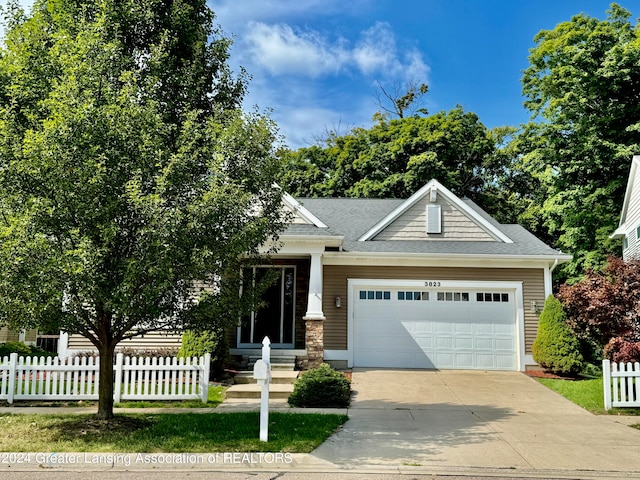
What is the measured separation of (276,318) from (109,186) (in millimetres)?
8623

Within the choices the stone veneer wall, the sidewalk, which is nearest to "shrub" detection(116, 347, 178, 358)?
the stone veneer wall

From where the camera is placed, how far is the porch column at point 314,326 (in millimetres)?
13188

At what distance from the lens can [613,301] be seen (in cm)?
1183

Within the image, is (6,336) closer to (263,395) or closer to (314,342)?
(314,342)

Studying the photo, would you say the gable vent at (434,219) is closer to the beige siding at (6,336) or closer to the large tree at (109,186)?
the large tree at (109,186)

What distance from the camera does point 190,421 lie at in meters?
8.60

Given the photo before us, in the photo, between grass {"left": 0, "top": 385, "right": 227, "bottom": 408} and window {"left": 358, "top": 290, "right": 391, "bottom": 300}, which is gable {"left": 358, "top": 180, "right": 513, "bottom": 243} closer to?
window {"left": 358, "top": 290, "right": 391, "bottom": 300}

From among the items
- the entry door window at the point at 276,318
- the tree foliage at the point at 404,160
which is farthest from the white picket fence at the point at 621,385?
the tree foliage at the point at 404,160

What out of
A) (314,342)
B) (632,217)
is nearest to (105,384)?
(314,342)

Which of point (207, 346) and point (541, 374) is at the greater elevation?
point (207, 346)

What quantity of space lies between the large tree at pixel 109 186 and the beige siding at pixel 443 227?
8.12 meters

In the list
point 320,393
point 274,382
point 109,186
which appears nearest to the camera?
point 109,186

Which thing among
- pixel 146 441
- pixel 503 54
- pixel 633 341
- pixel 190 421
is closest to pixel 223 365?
pixel 190 421

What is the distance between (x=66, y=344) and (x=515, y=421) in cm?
1117
